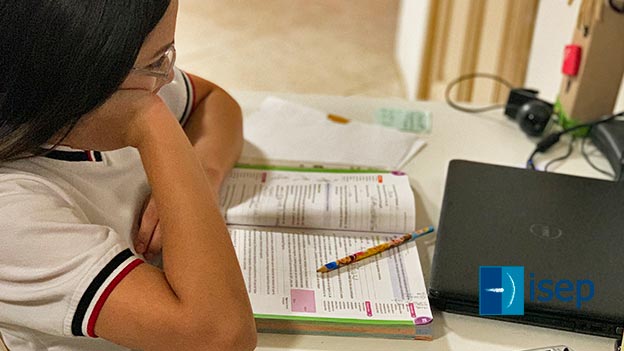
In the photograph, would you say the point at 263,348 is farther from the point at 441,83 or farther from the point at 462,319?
the point at 441,83

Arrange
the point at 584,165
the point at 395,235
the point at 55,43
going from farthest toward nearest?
the point at 584,165
the point at 395,235
the point at 55,43

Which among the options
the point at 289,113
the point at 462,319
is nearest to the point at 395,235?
the point at 462,319

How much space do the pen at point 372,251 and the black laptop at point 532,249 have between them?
0.03 meters

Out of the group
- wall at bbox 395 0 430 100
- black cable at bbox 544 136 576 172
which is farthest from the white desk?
wall at bbox 395 0 430 100

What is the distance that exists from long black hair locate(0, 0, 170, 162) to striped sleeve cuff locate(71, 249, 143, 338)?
0.15m

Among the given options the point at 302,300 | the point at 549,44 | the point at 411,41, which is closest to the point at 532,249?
the point at 302,300

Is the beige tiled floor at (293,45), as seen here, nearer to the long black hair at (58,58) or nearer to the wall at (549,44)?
the wall at (549,44)

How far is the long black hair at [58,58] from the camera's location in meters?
0.75

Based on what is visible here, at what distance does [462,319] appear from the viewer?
988 mm

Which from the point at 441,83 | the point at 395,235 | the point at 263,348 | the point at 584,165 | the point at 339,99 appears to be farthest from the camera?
the point at 441,83

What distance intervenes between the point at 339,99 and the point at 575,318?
0.70 metres

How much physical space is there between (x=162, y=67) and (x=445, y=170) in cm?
61

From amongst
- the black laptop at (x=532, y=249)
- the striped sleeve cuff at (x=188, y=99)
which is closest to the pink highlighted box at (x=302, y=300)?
the black laptop at (x=532, y=249)

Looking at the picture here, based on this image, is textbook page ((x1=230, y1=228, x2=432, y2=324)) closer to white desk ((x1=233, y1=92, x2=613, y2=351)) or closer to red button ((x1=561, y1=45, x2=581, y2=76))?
white desk ((x1=233, y1=92, x2=613, y2=351))
